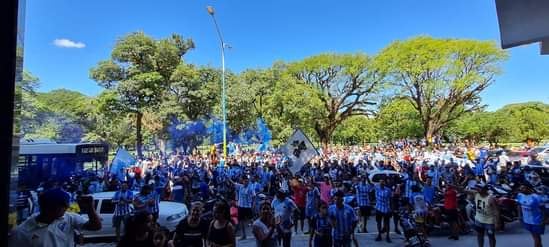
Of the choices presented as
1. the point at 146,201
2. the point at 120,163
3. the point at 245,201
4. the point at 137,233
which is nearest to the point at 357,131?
the point at 120,163

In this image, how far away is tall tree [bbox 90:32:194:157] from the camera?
1171 inches

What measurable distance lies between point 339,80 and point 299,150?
30737 millimetres

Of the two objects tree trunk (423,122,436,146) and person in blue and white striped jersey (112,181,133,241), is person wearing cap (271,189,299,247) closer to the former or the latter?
person in blue and white striped jersey (112,181,133,241)

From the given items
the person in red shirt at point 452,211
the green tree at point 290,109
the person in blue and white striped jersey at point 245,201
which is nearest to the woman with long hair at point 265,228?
the person in blue and white striped jersey at point 245,201

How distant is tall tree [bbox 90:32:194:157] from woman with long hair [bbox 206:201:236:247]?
88.6 feet

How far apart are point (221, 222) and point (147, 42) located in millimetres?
29093

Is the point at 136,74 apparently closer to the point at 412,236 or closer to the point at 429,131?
the point at 412,236

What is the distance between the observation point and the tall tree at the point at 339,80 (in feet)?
128

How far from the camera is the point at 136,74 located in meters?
30.2

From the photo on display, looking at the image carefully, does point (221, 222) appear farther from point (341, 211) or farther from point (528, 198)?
point (528, 198)

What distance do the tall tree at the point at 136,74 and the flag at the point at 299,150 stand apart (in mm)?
22561

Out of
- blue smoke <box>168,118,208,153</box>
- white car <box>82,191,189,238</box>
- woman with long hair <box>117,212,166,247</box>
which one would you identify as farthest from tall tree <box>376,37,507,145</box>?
woman with long hair <box>117,212,166,247</box>

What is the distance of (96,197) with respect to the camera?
984 cm

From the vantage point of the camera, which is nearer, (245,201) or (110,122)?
(245,201)
